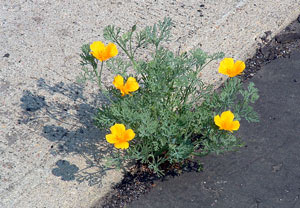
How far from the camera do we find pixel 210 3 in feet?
13.1

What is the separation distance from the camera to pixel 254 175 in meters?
2.82

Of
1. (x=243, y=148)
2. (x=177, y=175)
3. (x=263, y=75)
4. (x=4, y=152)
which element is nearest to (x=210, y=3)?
(x=263, y=75)

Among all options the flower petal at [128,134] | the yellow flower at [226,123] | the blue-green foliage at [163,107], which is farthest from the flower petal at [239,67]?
the flower petal at [128,134]

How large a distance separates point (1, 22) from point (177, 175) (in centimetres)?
217

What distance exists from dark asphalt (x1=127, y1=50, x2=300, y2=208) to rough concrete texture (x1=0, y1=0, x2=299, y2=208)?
0.42 metres

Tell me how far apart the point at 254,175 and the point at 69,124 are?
1332mm

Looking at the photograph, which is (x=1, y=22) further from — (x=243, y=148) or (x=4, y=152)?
(x=243, y=148)

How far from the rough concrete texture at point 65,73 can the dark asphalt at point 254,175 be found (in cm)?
42

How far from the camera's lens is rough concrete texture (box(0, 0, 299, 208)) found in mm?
2691

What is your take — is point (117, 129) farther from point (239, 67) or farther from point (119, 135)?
point (239, 67)

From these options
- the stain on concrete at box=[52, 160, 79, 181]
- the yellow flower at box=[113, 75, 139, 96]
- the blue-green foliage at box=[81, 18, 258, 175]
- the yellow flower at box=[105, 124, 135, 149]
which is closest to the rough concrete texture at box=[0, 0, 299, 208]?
the stain on concrete at box=[52, 160, 79, 181]

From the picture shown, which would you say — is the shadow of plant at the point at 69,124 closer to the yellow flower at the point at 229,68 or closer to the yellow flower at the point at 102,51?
the yellow flower at the point at 102,51

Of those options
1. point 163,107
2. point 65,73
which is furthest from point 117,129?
point 65,73

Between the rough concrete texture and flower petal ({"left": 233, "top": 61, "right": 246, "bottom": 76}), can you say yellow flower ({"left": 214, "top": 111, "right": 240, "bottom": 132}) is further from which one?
the rough concrete texture
